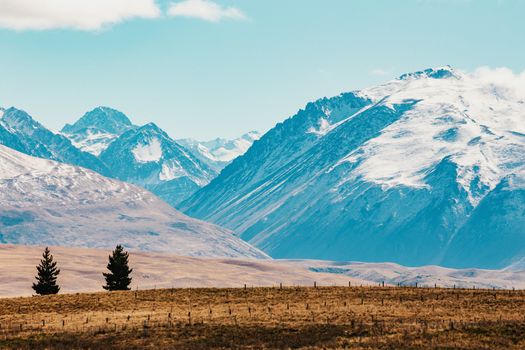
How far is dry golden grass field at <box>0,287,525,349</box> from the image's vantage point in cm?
6556

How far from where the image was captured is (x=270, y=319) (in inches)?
3009

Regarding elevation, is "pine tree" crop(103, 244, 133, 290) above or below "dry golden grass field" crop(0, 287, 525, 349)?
above

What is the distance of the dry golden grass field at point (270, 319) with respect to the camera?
65562mm

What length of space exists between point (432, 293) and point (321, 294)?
39.4 feet

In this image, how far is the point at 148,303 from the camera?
93562mm

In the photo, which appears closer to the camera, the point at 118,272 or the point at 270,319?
the point at 270,319

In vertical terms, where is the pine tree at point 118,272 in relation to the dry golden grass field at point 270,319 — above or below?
above

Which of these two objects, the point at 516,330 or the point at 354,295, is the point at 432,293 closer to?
the point at 354,295

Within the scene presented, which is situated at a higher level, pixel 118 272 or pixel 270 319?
pixel 118 272

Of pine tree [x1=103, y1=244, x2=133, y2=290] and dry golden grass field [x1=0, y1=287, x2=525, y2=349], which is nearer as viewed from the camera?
dry golden grass field [x1=0, y1=287, x2=525, y2=349]

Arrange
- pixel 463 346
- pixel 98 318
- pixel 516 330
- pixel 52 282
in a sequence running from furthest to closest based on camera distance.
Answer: pixel 52 282
pixel 98 318
pixel 516 330
pixel 463 346

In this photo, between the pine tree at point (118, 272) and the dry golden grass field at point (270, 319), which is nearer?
the dry golden grass field at point (270, 319)

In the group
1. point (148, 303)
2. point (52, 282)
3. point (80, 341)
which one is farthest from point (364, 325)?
point (52, 282)

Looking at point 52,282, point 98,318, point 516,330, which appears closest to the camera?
point 516,330
